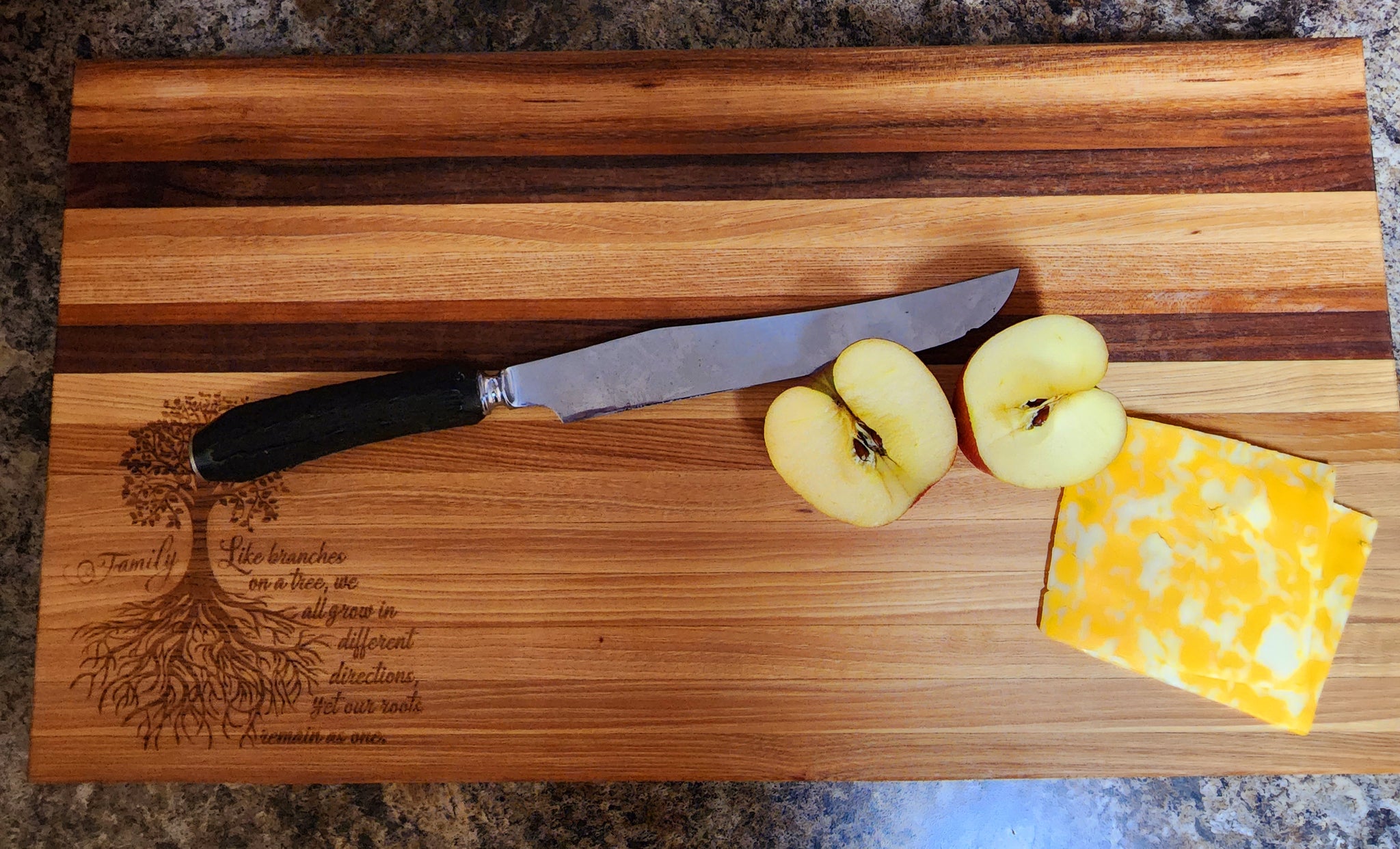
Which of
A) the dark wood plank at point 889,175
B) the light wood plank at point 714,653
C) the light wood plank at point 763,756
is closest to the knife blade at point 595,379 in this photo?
the dark wood plank at point 889,175

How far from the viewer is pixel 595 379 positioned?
0.96 metres

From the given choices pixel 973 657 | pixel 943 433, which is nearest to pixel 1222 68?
pixel 943 433

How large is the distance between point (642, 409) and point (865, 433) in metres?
0.26

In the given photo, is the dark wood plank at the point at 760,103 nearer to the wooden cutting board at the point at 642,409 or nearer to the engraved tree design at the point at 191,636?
the wooden cutting board at the point at 642,409

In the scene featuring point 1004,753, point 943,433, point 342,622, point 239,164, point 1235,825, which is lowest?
point 1235,825

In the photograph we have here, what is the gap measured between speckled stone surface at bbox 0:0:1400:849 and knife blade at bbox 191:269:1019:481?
17.1 inches

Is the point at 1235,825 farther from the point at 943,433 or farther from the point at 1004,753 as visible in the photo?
the point at 943,433

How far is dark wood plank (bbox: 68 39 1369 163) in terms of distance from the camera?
103 centimetres

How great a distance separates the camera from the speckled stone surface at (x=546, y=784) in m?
1.13

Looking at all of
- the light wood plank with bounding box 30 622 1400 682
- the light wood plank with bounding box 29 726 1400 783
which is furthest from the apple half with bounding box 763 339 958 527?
the light wood plank with bounding box 29 726 1400 783

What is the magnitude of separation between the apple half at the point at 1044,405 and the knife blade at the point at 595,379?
0.23 feet

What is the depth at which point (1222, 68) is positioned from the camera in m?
1.03

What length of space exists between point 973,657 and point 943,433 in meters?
0.28

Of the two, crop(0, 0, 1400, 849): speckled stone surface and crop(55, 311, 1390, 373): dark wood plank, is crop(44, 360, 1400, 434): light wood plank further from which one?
crop(0, 0, 1400, 849): speckled stone surface
